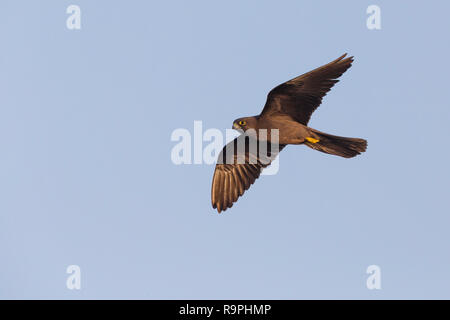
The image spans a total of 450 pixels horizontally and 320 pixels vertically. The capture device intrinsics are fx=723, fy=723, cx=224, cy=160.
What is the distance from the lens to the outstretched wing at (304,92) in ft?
45.4

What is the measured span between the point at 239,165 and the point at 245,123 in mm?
1629

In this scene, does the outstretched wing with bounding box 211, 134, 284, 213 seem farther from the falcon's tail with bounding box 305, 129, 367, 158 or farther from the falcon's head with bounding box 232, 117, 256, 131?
the falcon's tail with bounding box 305, 129, 367, 158

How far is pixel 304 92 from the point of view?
46.4ft

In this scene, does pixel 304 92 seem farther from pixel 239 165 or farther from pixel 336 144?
pixel 239 165

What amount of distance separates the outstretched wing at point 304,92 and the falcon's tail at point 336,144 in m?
0.45

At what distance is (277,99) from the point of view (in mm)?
14195

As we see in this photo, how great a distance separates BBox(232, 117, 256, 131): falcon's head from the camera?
14.3 metres

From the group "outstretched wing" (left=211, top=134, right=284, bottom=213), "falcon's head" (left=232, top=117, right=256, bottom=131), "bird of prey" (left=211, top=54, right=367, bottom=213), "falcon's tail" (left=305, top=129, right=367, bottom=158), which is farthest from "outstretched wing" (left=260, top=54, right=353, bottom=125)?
"outstretched wing" (left=211, top=134, right=284, bottom=213)

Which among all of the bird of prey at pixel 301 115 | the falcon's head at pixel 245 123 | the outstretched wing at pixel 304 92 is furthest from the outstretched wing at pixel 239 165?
the outstretched wing at pixel 304 92

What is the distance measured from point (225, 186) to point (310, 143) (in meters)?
2.28

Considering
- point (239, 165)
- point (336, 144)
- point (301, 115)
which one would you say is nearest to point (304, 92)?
point (301, 115)

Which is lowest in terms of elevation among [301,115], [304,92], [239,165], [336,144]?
[239,165]

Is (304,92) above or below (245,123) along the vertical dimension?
above
